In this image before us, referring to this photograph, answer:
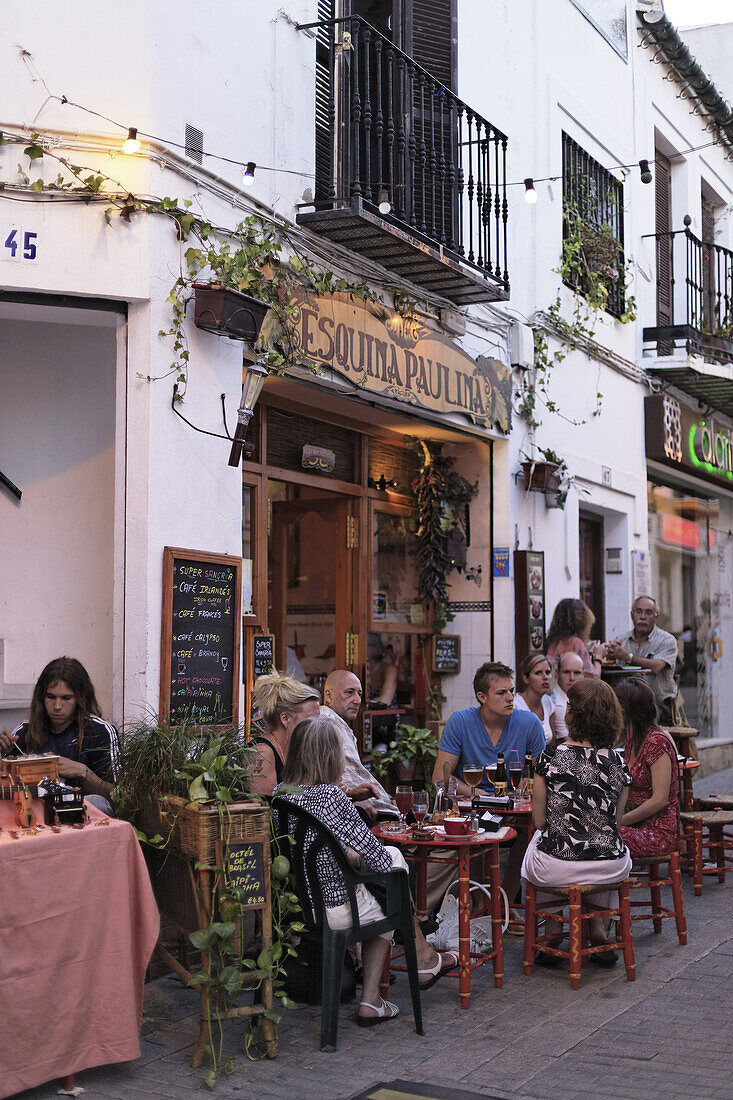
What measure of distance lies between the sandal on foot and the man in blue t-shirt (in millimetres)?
1771

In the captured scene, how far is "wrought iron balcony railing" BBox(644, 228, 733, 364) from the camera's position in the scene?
13.1 m

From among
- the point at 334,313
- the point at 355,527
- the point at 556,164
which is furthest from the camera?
the point at 556,164

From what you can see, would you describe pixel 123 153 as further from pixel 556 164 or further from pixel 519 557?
pixel 556 164

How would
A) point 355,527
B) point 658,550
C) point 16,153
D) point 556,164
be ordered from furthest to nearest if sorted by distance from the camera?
point 658,550
point 556,164
point 355,527
point 16,153

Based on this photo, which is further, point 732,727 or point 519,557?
point 732,727

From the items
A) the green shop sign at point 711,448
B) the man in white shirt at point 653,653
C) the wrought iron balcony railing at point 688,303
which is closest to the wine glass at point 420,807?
the man in white shirt at point 653,653

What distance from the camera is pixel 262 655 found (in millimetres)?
7516

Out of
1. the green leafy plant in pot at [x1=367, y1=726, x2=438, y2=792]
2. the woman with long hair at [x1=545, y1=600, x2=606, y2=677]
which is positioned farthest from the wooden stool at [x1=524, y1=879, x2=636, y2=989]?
the woman with long hair at [x1=545, y1=600, x2=606, y2=677]

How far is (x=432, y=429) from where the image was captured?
9.45 m

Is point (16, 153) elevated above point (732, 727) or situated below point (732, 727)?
above

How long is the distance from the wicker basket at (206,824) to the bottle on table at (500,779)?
204 cm

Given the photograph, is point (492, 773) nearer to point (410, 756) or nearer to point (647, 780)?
point (647, 780)

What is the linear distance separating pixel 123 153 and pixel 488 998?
15.0 ft

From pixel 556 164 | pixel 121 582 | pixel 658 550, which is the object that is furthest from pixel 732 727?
pixel 121 582
